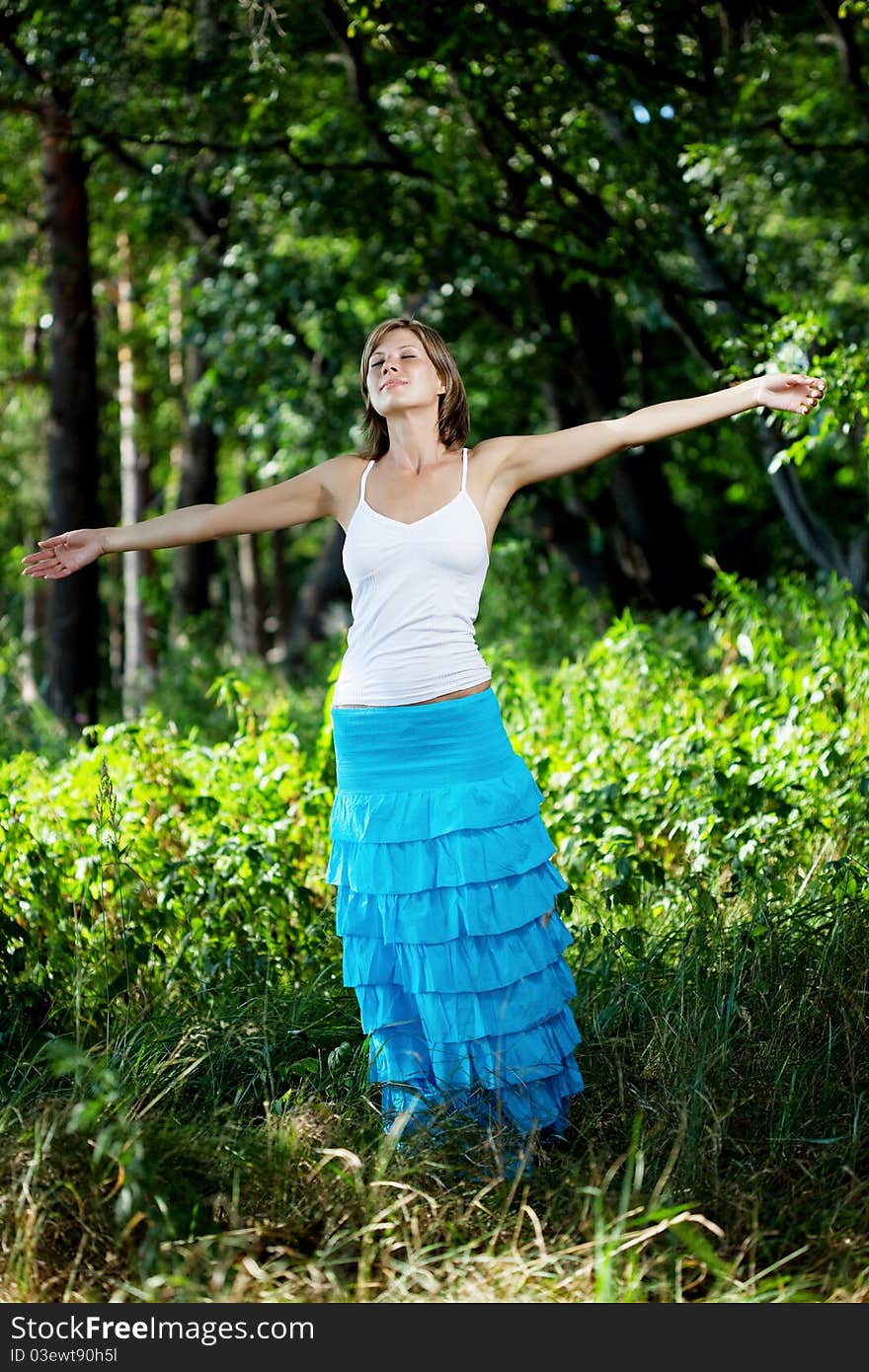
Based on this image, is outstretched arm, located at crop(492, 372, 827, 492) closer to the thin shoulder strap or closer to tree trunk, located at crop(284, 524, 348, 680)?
the thin shoulder strap

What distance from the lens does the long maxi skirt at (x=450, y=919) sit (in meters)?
3.15

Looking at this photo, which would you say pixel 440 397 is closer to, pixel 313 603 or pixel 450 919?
pixel 450 919

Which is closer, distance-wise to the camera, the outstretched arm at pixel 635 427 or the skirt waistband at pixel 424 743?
the skirt waistband at pixel 424 743

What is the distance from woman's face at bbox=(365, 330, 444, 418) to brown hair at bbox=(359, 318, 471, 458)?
22 millimetres

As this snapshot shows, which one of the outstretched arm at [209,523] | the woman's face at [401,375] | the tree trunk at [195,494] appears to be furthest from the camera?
the tree trunk at [195,494]

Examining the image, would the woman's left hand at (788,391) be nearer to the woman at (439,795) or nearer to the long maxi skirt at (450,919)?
the woman at (439,795)

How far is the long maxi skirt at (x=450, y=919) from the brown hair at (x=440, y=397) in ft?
2.35

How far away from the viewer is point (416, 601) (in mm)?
3154

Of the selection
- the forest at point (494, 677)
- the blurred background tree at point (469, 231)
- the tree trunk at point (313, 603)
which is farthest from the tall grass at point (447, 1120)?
the tree trunk at point (313, 603)

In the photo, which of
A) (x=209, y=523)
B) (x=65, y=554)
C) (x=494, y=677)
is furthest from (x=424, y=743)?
(x=494, y=677)

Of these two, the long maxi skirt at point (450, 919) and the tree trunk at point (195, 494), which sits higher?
the tree trunk at point (195, 494)

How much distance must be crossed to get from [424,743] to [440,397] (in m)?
0.94
